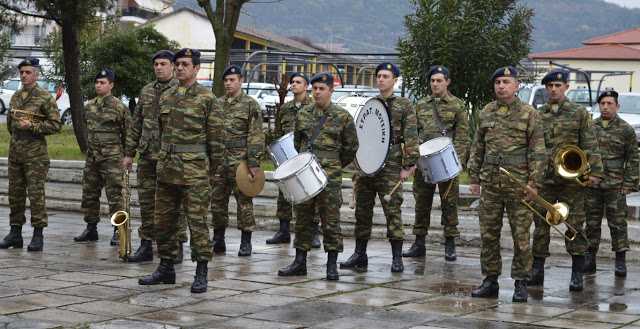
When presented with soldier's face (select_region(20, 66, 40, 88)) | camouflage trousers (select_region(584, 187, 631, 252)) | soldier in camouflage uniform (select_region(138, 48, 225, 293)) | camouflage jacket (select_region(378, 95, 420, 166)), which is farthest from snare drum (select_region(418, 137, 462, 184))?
soldier's face (select_region(20, 66, 40, 88))

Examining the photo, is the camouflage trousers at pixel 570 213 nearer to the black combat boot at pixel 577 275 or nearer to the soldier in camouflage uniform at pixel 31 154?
the black combat boot at pixel 577 275

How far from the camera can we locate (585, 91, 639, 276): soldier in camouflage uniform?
31.9 feet

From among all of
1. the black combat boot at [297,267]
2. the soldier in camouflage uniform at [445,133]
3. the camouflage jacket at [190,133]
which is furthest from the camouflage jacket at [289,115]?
the camouflage jacket at [190,133]

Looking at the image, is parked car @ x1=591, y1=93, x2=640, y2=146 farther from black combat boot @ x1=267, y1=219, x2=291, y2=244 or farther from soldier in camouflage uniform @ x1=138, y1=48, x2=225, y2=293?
soldier in camouflage uniform @ x1=138, y1=48, x2=225, y2=293

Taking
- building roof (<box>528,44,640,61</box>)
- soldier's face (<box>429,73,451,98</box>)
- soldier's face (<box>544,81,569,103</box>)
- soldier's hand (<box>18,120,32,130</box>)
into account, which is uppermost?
building roof (<box>528,44,640,61</box>)

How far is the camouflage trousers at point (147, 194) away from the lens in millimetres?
9516

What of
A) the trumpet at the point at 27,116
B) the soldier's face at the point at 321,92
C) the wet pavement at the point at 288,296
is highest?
the soldier's face at the point at 321,92

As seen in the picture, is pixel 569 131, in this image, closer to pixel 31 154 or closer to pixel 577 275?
pixel 577 275

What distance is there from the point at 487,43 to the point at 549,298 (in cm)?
771

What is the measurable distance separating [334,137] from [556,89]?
84.7 inches

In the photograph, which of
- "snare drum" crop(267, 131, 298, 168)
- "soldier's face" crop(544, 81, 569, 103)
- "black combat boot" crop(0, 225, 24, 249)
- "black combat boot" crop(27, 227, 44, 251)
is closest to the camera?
"soldier's face" crop(544, 81, 569, 103)

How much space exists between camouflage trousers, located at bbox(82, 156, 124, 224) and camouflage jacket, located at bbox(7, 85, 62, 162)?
72cm

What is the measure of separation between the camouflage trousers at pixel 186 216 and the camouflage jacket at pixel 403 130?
7.00 feet

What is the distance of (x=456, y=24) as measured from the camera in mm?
15242
